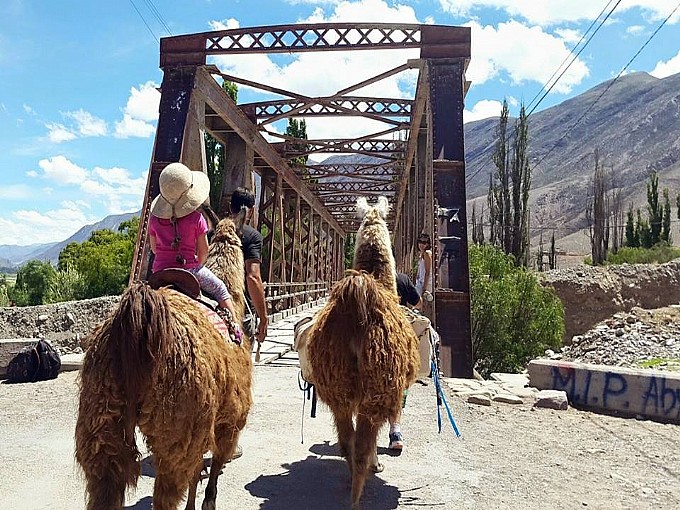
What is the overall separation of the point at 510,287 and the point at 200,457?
12.6 metres

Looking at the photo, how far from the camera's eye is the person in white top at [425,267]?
27.2 feet

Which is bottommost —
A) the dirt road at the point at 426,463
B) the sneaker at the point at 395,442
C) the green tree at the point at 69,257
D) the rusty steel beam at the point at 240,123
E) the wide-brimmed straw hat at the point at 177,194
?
the dirt road at the point at 426,463

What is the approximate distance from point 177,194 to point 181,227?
9.5 inches

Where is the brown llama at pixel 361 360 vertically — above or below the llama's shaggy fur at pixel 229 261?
below

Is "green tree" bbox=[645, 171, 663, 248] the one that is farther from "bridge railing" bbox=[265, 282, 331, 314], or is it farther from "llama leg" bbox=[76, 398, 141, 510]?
"llama leg" bbox=[76, 398, 141, 510]

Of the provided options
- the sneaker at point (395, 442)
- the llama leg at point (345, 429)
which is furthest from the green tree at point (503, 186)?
the llama leg at point (345, 429)

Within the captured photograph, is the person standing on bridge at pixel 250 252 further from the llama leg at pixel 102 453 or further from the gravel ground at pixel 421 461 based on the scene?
the llama leg at pixel 102 453

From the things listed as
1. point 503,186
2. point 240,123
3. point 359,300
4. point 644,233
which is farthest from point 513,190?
point 359,300

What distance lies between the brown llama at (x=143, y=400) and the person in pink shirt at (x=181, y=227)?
97 cm

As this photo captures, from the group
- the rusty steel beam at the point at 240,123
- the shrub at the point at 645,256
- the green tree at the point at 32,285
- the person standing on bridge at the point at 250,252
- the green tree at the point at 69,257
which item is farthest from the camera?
the shrub at the point at 645,256

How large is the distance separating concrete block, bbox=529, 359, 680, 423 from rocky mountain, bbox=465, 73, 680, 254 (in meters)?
87.1

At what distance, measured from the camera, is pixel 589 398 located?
738cm

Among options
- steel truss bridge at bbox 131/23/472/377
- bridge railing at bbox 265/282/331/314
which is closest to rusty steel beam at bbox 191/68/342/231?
steel truss bridge at bbox 131/23/472/377

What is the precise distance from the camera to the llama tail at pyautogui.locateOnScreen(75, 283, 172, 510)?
297 centimetres
